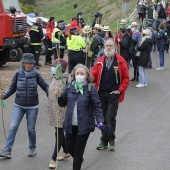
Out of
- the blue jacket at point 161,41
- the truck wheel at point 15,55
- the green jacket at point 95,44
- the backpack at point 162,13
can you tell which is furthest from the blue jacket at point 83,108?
the backpack at point 162,13

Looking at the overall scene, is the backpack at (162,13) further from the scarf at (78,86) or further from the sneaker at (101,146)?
the scarf at (78,86)

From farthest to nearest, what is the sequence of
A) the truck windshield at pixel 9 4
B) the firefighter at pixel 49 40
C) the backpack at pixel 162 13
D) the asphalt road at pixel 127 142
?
the backpack at pixel 162 13 → the firefighter at pixel 49 40 → the truck windshield at pixel 9 4 → the asphalt road at pixel 127 142

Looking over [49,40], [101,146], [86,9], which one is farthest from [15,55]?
[86,9]

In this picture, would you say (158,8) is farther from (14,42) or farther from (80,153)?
(80,153)

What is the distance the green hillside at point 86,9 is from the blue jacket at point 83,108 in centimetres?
2983

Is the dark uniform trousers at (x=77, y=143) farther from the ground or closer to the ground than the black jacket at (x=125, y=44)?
closer to the ground

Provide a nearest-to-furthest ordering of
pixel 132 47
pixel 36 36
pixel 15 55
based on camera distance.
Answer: pixel 132 47 → pixel 36 36 → pixel 15 55

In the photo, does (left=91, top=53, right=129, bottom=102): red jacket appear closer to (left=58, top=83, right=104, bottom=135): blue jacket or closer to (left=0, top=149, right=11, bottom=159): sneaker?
(left=58, top=83, right=104, bottom=135): blue jacket

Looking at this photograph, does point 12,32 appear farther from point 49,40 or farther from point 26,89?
point 26,89

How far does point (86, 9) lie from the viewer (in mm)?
46312

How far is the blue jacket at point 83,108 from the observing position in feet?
24.1

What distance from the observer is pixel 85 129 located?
7.32 metres

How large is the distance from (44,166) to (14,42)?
11.6 m

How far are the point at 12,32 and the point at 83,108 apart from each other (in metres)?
12.5
